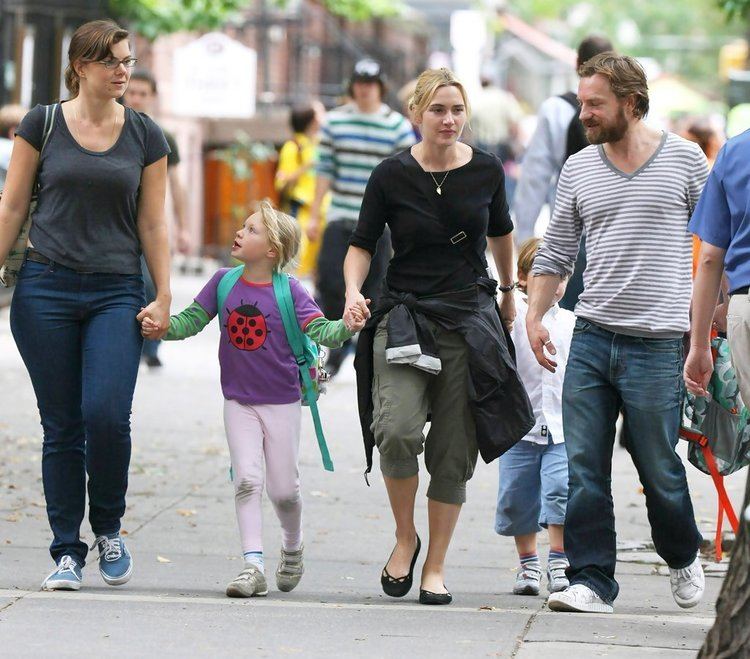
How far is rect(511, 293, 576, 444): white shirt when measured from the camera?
6656 mm

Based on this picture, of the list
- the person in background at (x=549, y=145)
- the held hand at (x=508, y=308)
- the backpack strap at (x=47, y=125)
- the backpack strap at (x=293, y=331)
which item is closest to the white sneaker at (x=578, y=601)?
the backpack strap at (x=293, y=331)

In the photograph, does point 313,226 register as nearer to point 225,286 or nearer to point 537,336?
point 225,286

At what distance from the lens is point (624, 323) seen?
231 inches

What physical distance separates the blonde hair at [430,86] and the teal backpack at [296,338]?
78 centimetres

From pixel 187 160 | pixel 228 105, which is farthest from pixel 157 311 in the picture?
pixel 187 160

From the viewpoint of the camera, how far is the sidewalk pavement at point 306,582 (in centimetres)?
531

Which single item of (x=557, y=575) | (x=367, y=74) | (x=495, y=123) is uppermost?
(x=367, y=74)

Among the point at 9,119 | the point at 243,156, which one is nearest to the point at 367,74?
the point at 9,119

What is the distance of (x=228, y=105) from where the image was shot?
22484 millimetres

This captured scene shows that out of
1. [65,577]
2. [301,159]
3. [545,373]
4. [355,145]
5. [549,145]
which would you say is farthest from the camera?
[301,159]

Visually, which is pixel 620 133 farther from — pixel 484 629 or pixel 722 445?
pixel 484 629

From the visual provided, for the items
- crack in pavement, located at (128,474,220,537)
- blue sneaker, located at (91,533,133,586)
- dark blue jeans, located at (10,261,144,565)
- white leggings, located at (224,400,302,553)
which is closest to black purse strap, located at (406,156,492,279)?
white leggings, located at (224,400,302,553)

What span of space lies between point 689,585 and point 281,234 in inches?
74.1

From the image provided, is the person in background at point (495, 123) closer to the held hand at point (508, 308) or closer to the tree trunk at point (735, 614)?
the held hand at point (508, 308)
